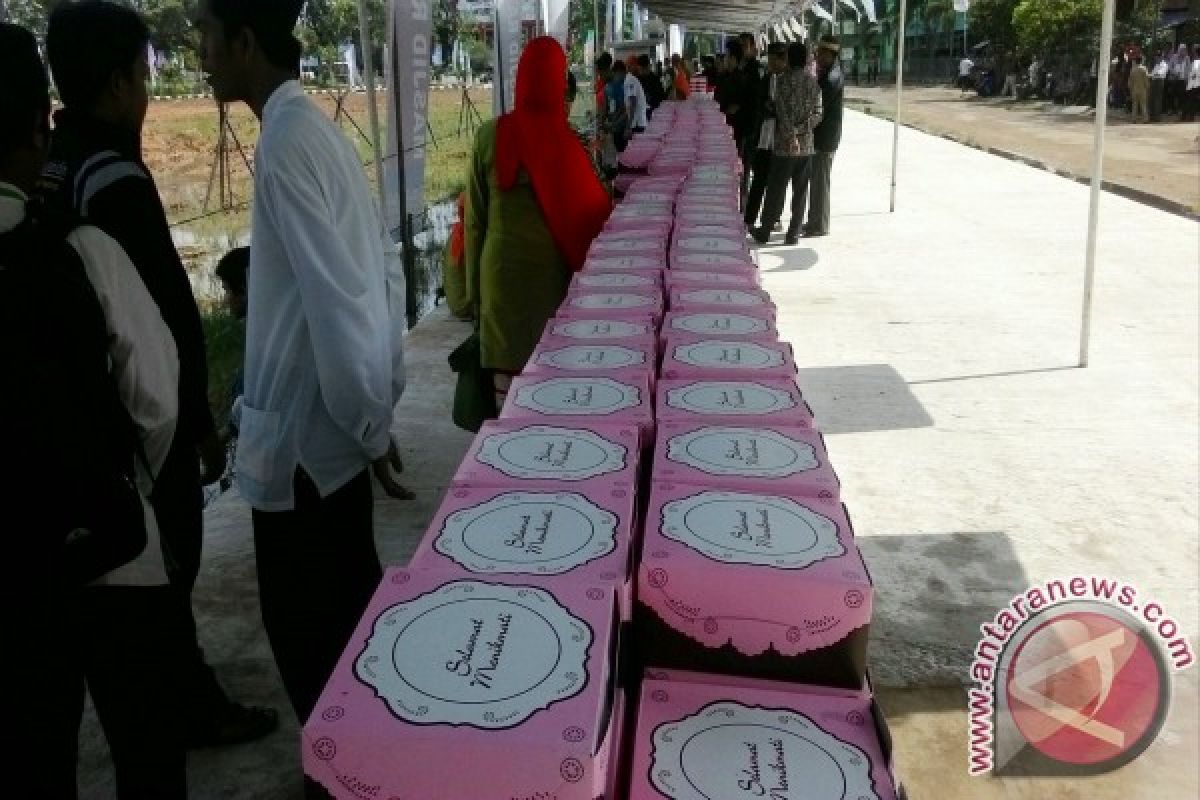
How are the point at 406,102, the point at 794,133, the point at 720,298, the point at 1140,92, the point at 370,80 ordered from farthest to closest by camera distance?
the point at 1140,92 → the point at 794,133 → the point at 406,102 → the point at 370,80 → the point at 720,298

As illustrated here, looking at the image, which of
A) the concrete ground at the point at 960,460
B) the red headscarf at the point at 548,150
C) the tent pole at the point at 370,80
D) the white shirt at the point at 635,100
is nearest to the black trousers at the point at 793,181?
the concrete ground at the point at 960,460

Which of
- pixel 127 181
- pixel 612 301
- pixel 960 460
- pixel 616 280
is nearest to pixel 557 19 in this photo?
pixel 960 460

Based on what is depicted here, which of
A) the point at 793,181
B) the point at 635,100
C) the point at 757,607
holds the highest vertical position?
the point at 635,100

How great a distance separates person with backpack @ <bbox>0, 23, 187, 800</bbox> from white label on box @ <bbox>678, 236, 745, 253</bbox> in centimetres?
179

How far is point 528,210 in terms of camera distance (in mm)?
3016

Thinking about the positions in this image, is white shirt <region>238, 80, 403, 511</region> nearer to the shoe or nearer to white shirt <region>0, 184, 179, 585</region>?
white shirt <region>0, 184, 179, 585</region>

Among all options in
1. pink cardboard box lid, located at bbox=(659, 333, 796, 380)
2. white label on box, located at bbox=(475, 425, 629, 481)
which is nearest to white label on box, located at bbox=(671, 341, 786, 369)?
pink cardboard box lid, located at bbox=(659, 333, 796, 380)

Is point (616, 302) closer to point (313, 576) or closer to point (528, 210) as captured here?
point (528, 210)

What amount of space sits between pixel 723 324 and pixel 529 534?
3.38 feet

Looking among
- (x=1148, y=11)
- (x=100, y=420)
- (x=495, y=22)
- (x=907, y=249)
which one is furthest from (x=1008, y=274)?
(x=1148, y=11)

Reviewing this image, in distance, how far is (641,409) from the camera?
65.7 inches

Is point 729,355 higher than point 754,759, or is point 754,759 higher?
point 729,355

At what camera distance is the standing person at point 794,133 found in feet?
26.4

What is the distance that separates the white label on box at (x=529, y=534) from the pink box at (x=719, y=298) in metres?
1.07
